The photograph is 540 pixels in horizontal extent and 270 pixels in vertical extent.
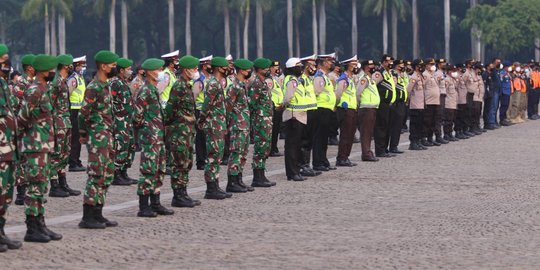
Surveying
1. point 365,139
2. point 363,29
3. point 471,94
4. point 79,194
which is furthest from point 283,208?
Result: point 363,29

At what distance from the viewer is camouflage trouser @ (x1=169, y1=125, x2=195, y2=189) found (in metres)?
15.3

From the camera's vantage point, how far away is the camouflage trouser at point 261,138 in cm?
1816

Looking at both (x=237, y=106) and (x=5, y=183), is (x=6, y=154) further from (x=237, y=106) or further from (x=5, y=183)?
(x=237, y=106)

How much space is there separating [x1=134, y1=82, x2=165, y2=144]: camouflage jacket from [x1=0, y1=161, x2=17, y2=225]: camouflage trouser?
267 centimetres

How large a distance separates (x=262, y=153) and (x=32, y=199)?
6206 millimetres

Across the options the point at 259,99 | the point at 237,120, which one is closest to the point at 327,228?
the point at 237,120

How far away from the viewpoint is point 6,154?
1186 cm

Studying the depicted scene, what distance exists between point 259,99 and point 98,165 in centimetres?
505

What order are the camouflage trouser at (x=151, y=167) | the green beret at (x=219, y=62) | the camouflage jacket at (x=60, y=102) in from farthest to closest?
the green beret at (x=219, y=62), the camouflage jacket at (x=60, y=102), the camouflage trouser at (x=151, y=167)

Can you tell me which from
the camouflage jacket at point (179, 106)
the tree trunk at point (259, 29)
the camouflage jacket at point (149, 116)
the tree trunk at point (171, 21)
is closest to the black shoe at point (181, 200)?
the camouflage jacket at point (179, 106)

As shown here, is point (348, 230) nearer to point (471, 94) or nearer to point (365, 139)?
point (365, 139)

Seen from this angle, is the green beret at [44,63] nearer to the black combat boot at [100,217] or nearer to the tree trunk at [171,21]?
the black combat boot at [100,217]

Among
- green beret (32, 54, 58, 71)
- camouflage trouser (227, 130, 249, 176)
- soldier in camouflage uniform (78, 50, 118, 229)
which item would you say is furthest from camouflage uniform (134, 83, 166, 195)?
camouflage trouser (227, 130, 249, 176)

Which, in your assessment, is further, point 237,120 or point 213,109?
point 237,120
